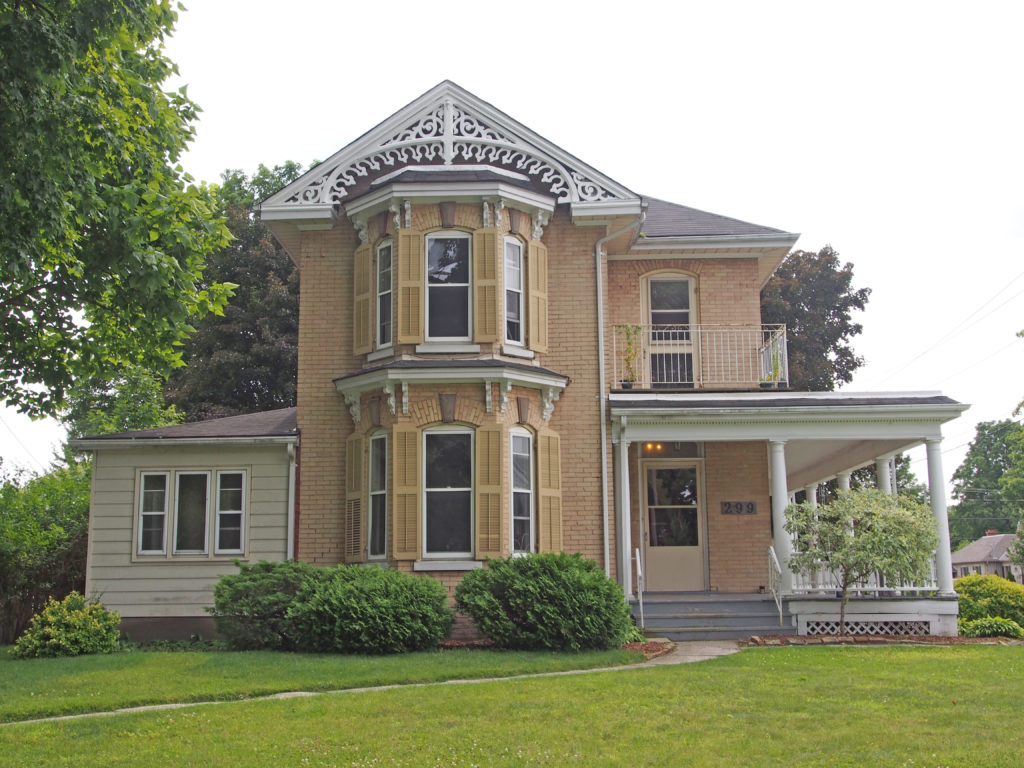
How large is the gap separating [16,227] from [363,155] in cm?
763

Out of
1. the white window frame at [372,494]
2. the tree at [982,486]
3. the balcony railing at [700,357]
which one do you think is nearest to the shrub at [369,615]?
the white window frame at [372,494]

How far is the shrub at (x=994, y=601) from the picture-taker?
17859 mm

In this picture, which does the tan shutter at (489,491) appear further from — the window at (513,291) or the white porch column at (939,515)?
the white porch column at (939,515)

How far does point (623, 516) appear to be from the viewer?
1677cm

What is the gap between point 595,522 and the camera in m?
16.7

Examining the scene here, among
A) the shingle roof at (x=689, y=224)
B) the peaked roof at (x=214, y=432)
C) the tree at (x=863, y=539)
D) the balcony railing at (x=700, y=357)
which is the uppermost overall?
the shingle roof at (x=689, y=224)

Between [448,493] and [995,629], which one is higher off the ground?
[448,493]

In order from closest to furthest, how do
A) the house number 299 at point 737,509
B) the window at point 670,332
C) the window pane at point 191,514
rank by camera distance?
the window pane at point 191,514
the house number 299 at point 737,509
the window at point 670,332

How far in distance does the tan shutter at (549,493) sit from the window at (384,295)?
9.90ft

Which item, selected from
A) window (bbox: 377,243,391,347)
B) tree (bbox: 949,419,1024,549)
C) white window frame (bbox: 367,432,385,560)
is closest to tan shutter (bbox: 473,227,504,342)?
window (bbox: 377,243,391,347)

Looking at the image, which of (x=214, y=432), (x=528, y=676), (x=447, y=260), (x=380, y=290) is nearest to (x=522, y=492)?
(x=447, y=260)

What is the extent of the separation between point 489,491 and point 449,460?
824 millimetres

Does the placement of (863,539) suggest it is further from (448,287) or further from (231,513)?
(231,513)

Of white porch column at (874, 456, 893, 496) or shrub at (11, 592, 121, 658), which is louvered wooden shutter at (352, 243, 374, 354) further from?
white porch column at (874, 456, 893, 496)
